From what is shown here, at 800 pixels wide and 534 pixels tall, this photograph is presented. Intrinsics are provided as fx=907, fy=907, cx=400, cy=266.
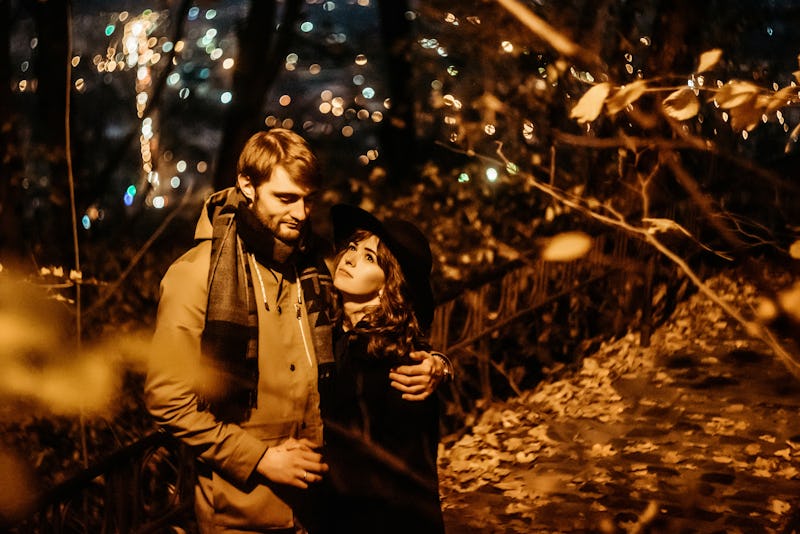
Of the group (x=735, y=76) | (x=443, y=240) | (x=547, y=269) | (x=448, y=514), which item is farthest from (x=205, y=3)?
(x=735, y=76)

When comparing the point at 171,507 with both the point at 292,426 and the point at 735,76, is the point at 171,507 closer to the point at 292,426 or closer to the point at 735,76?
the point at 292,426

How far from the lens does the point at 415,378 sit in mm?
3490

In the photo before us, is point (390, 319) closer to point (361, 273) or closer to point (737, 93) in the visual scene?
point (361, 273)

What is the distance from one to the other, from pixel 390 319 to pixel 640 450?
417 cm

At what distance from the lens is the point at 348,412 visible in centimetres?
350

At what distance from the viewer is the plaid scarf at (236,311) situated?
3107 millimetres

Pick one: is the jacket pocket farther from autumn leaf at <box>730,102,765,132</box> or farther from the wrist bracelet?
autumn leaf at <box>730,102,765,132</box>

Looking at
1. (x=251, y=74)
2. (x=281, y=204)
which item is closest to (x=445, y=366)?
(x=281, y=204)

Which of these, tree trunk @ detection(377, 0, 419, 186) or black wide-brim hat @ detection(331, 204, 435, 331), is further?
tree trunk @ detection(377, 0, 419, 186)

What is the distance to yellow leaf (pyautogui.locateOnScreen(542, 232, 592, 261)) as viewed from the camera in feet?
29.2

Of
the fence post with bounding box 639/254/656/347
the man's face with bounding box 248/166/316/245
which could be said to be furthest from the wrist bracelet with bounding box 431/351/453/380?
the fence post with bounding box 639/254/656/347

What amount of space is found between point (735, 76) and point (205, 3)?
9222 millimetres

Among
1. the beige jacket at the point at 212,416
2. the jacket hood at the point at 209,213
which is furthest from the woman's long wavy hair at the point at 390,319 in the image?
the jacket hood at the point at 209,213

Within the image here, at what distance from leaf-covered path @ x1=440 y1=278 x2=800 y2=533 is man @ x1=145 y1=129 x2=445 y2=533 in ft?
8.44
